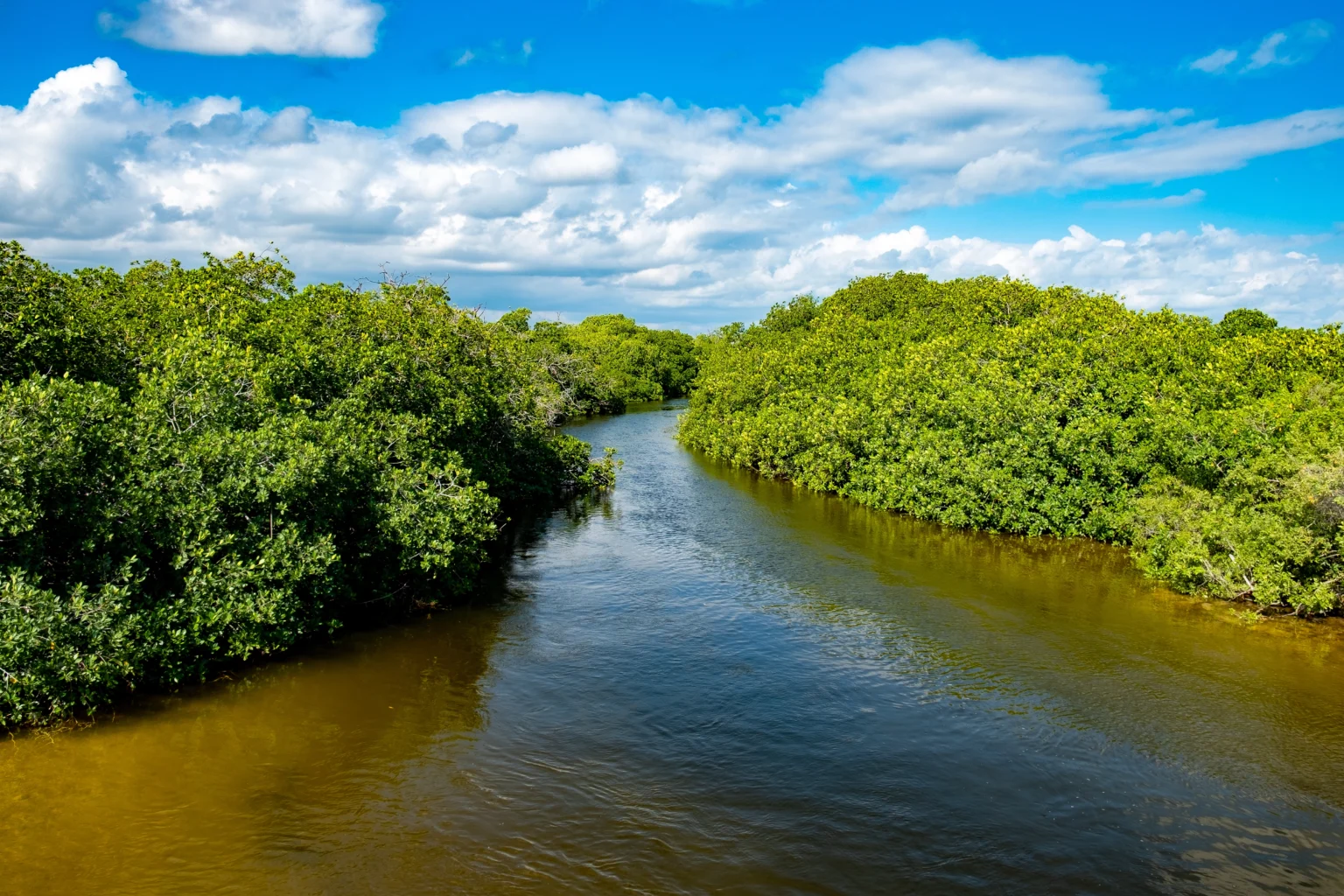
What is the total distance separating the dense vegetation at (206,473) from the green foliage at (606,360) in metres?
34.7

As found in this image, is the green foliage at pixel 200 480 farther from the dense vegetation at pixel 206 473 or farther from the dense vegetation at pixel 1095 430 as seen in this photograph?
the dense vegetation at pixel 1095 430

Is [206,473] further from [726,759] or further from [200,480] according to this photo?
[726,759]

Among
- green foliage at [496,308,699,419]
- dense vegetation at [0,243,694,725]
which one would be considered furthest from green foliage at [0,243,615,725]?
green foliage at [496,308,699,419]

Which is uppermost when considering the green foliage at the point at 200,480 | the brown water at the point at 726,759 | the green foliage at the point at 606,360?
the green foliage at the point at 606,360

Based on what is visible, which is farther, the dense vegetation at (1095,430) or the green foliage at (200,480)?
the dense vegetation at (1095,430)

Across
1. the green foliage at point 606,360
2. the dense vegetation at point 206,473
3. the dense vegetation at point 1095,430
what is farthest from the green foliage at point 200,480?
the green foliage at point 606,360

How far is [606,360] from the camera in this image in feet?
345

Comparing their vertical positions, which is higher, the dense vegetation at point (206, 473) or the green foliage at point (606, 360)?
the green foliage at point (606, 360)

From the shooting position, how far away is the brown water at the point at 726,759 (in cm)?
1259

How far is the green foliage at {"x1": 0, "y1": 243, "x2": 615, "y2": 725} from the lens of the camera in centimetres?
1477

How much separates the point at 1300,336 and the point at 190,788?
125ft

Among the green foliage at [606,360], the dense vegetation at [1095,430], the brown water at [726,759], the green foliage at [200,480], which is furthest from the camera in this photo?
the green foliage at [606,360]

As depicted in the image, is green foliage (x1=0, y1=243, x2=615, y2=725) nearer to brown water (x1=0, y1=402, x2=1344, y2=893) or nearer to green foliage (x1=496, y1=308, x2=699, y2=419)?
brown water (x1=0, y1=402, x2=1344, y2=893)

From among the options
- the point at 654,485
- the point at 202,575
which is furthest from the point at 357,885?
the point at 654,485
